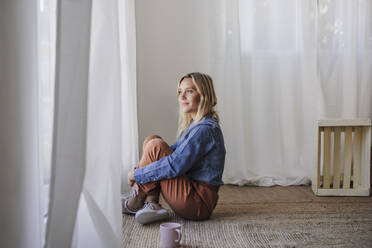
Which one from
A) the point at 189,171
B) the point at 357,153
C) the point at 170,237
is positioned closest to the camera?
the point at 170,237

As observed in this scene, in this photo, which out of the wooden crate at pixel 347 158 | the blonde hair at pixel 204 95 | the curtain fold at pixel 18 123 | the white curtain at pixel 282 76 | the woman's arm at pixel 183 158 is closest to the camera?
the curtain fold at pixel 18 123

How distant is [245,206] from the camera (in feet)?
6.72

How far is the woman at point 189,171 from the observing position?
168 centimetres

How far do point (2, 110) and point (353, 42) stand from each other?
2.46 metres

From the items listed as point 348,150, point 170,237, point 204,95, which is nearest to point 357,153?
point 348,150

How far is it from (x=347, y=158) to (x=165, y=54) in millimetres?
1314

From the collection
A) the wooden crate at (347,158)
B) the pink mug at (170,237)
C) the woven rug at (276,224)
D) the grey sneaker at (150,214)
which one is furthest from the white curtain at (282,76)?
the pink mug at (170,237)

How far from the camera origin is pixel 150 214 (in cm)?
171

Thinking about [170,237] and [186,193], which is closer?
[170,237]

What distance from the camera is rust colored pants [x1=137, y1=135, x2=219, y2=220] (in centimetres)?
171

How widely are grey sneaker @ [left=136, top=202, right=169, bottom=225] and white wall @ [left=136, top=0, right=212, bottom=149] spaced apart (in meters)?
0.98

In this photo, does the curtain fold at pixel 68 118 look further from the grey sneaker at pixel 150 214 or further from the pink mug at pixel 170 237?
the grey sneaker at pixel 150 214

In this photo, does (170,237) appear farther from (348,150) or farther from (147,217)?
(348,150)

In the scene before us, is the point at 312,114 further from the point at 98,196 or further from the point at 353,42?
the point at 98,196
